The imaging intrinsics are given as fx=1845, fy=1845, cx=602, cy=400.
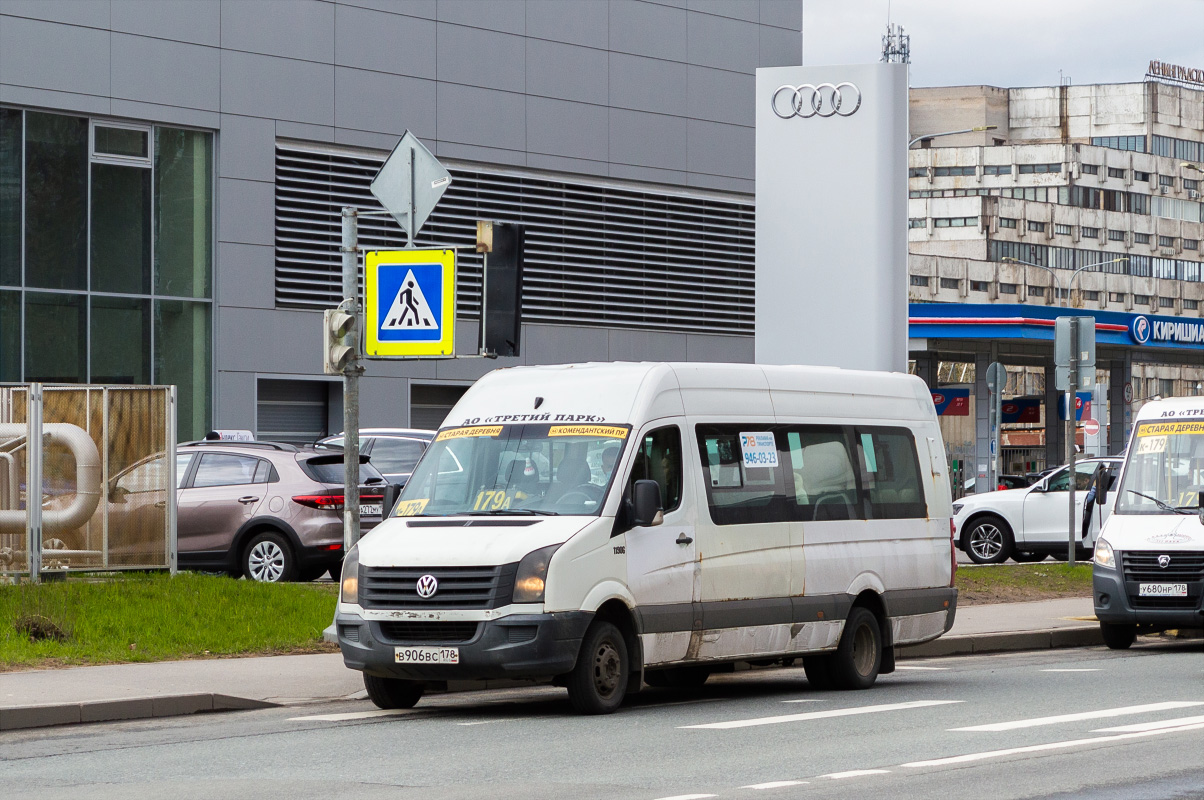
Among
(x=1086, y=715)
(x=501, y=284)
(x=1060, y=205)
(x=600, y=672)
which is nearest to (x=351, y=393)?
(x=501, y=284)

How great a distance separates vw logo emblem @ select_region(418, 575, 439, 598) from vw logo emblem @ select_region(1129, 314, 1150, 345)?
131 ft

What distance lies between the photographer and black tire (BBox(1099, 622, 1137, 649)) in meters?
18.0

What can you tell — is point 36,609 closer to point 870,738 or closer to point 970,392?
point 870,738

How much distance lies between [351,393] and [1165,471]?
8330mm

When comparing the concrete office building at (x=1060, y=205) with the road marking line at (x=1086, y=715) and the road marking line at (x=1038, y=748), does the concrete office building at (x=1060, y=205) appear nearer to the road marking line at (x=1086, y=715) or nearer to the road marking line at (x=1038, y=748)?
the road marking line at (x=1086, y=715)

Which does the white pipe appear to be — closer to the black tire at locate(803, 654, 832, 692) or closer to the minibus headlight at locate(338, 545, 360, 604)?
the minibus headlight at locate(338, 545, 360, 604)

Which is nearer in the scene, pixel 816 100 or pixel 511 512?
pixel 511 512

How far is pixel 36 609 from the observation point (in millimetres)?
15688

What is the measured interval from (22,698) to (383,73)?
2286cm

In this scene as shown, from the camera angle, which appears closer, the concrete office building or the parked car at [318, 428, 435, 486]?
the parked car at [318, 428, 435, 486]

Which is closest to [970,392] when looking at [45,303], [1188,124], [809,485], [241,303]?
[241,303]

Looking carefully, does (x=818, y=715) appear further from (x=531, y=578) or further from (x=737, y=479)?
(x=531, y=578)

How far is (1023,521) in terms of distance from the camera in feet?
94.1

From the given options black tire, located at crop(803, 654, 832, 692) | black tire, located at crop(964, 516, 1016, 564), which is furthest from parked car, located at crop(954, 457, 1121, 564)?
black tire, located at crop(803, 654, 832, 692)
